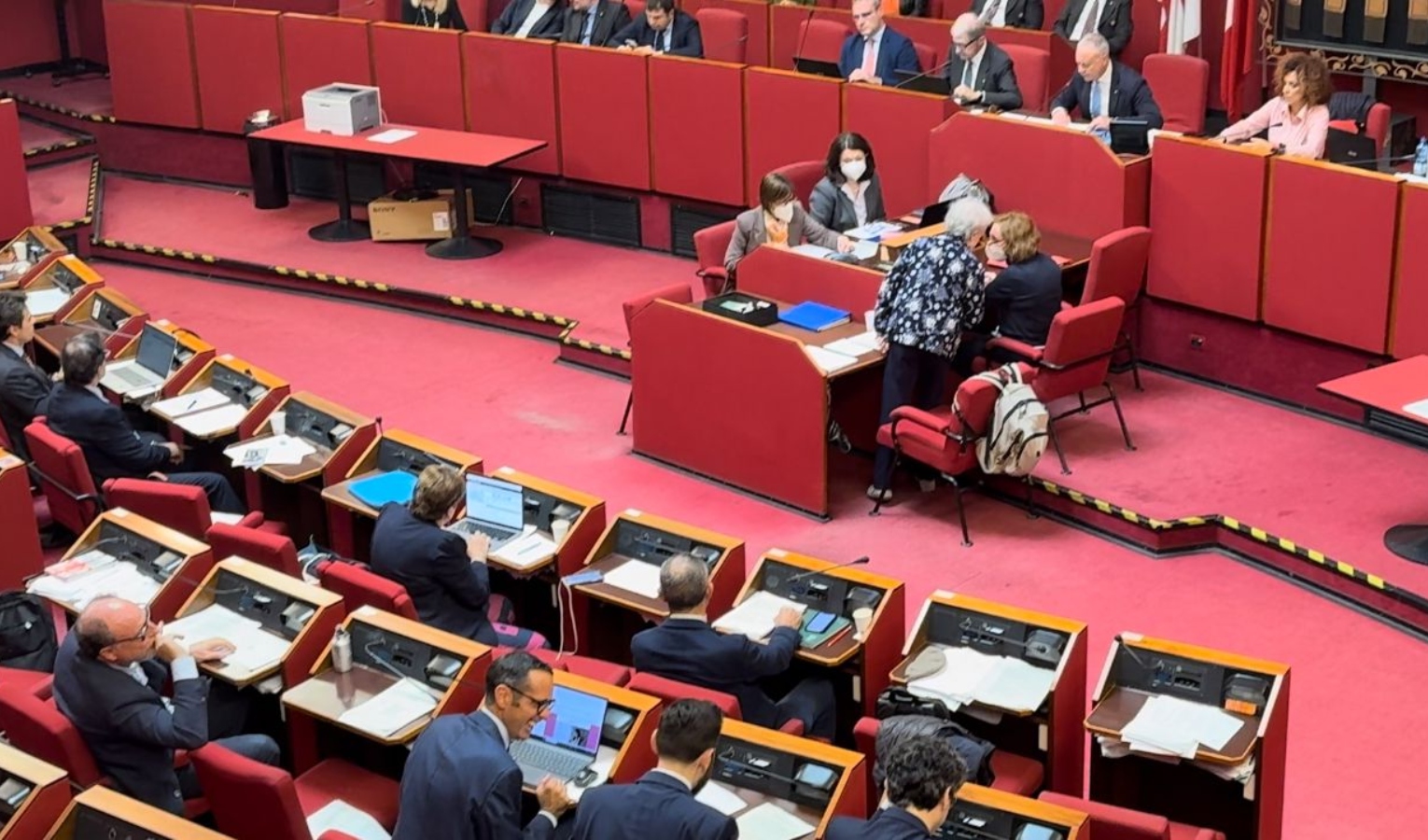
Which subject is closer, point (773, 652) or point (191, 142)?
point (773, 652)

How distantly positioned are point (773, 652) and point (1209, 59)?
27.8ft

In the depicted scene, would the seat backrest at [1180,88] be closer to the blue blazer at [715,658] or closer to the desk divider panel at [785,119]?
the desk divider panel at [785,119]

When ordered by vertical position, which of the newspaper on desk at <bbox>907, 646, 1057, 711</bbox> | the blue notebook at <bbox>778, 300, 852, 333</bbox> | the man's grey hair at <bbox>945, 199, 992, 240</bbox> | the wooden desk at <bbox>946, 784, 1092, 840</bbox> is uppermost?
the man's grey hair at <bbox>945, 199, 992, 240</bbox>

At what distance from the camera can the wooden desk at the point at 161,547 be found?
288 inches

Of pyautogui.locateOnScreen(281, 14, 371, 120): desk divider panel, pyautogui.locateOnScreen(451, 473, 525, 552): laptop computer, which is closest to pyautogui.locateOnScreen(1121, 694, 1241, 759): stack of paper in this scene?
pyautogui.locateOnScreen(451, 473, 525, 552): laptop computer

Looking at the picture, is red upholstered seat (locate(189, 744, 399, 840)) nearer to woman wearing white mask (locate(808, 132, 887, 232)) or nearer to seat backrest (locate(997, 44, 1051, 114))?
woman wearing white mask (locate(808, 132, 887, 232))

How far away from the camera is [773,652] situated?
660cm

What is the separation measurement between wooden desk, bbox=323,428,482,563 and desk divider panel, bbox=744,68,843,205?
486 centimetres

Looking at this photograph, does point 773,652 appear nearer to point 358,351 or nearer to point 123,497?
point 123,497

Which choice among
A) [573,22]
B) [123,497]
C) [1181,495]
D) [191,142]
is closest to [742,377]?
[1181,495]

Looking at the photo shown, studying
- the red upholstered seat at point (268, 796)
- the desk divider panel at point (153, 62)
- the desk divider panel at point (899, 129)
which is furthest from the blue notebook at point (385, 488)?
the desk divider panel at point (153, 62)

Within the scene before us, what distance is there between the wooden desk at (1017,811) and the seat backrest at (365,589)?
2.38 metres

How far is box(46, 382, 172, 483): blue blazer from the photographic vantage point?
9.02 meters

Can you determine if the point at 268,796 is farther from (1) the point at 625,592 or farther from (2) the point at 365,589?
(1) the point at 625,592
